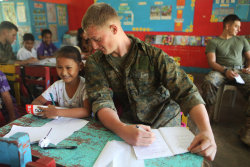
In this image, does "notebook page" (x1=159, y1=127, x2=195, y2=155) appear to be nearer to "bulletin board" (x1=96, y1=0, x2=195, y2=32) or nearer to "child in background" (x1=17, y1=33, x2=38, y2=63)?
"child in background" (x1=17, y1=33, x2=38, y2=63)

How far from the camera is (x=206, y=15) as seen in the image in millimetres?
3756

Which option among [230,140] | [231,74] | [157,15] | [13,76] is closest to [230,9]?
[157,15]

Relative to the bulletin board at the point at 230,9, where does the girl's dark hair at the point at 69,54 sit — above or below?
below

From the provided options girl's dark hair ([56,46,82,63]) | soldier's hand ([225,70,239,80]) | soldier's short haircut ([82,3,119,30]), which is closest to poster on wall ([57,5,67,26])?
girl's dark hair ([56,46,82,63])

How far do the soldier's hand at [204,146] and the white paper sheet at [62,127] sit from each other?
0.57 metres

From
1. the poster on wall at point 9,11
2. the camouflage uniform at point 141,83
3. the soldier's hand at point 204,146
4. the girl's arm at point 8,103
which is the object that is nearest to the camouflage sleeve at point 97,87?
the camouflage uniform at point 141,83

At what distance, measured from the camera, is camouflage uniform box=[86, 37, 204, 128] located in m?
1.15

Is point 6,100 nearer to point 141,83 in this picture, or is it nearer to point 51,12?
point 141,83

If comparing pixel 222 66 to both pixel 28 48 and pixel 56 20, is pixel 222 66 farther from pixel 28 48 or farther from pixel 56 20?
pixel 56 20

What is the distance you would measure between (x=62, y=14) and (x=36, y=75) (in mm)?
3743

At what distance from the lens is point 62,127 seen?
1.01 meters

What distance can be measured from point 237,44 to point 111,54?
98.6 inches

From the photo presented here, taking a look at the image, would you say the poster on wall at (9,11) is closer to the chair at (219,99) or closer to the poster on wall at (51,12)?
the poster on wall at (51,12)

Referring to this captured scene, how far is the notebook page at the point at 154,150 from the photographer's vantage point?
0.77 meters
